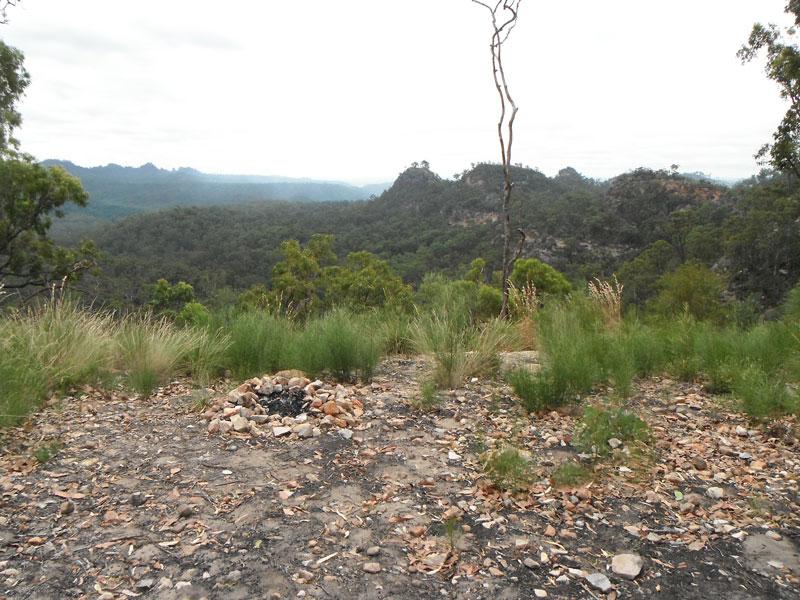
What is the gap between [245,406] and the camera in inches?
145

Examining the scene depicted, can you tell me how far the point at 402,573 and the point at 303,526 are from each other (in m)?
0.52

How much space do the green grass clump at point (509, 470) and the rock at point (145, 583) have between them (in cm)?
157

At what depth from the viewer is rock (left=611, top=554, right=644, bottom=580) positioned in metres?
2.05

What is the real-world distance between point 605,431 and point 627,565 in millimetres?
986

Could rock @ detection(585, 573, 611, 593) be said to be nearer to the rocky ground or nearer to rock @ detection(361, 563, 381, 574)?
the rocky ground

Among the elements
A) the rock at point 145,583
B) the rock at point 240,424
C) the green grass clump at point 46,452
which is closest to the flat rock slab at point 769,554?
the rock at point 145,583

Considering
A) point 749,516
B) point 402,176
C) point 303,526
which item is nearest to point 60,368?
point 303,526

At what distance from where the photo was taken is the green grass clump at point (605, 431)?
9.86 ft

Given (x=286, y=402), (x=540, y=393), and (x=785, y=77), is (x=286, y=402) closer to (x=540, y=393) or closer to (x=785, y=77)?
(x=540, y=393)

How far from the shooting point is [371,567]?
210 cm

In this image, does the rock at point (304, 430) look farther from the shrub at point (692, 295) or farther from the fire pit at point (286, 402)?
the shrub at point (692, 295)

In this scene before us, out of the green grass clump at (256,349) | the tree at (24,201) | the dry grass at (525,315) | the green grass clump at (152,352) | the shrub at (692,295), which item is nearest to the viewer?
the green grass clump at (152,352)

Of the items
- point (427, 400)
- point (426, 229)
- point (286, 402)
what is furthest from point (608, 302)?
point (426, 229)

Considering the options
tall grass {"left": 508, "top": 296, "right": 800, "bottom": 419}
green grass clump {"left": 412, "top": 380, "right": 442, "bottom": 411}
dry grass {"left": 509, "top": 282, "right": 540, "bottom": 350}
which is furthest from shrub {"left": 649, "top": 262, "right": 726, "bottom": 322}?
green grass clump {"left": 412, "top": 380, "right": 442, "bottom": 411}
